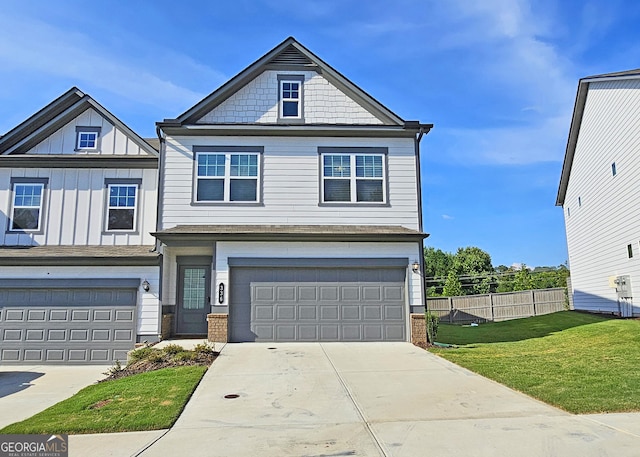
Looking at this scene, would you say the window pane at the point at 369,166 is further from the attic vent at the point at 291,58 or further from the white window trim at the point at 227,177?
the attic vent at the point at 291,58

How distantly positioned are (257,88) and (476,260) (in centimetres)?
3363

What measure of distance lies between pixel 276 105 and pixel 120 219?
625 centimetres

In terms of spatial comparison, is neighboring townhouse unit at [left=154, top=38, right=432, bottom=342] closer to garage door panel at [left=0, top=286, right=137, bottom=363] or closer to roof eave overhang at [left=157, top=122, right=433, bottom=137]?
roof eave overhang at [left=157, top=122, right=433, bottom=137]

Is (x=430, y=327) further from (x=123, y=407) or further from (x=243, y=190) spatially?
(x=123, y=407)

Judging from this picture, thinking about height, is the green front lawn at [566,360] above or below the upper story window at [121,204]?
below

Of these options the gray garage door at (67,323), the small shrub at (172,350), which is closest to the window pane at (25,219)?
the gray garage door at (67,323)

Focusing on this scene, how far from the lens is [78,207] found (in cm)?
1449

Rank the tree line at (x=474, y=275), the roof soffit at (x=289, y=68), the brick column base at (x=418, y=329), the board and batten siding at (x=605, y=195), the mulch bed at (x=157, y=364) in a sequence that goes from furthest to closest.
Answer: the tree line at (x=474, y=275)
the board and batten siding at (x=605, y=195)
the roof soffit at (x=289, y=68)
the brick column base at (x=418, y=329)
the mulch bed at (x=157, y=364)

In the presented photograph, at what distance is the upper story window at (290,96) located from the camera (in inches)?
575

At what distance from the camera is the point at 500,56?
595 inches

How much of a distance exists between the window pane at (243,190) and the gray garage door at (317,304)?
221cm

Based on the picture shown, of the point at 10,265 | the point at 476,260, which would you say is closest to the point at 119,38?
the point at 10,265

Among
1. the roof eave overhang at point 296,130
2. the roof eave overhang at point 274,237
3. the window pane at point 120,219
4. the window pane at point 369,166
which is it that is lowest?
the roof eave overhang at point 274,237

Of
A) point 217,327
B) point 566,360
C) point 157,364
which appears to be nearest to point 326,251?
point 217,327
